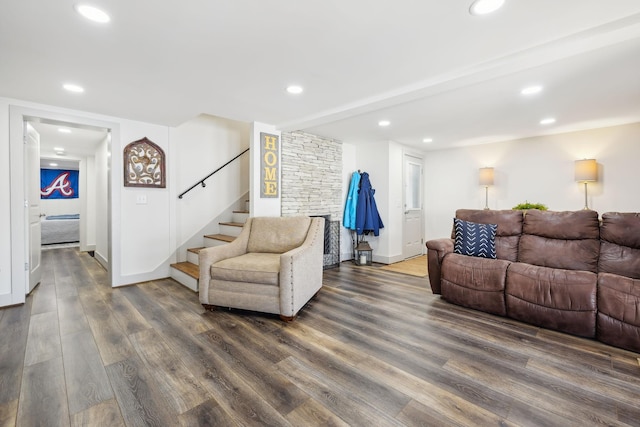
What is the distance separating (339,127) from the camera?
4.04 m

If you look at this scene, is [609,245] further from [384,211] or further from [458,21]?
[384,211]

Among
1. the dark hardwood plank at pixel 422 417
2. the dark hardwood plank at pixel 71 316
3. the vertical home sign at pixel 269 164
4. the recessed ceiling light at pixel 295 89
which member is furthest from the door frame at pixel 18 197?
the dark hardwood plank at pixel 422 417

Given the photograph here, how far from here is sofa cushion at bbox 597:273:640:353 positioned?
6.60 ft

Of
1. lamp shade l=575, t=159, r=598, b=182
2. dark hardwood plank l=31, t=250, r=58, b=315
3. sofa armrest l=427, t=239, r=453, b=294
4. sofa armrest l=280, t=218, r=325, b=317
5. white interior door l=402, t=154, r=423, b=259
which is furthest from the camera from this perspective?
white interior door l=402, t=154, r=423, b=259

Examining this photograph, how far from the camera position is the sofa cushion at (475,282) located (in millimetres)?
2645

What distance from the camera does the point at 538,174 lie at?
4.65 metres

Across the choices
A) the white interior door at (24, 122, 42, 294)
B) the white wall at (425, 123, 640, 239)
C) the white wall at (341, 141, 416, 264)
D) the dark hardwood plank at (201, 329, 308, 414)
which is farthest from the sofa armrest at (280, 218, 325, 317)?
the white wall at (425, 123, 640, 239)

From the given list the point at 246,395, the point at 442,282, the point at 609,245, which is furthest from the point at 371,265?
the point at 246,395

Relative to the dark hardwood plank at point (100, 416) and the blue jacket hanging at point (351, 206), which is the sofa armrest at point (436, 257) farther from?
the dark hardwood plank at point (100, 416)

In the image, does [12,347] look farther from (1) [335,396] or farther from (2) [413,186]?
(2) [413,186]

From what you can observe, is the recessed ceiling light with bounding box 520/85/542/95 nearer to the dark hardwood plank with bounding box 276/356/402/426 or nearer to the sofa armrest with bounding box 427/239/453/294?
the sofa armrest with bounding box 427/239/453/294

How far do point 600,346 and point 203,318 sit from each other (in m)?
3.18

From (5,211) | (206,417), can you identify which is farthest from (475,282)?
(5,211)

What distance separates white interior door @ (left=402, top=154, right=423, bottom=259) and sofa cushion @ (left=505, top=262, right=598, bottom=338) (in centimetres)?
275
